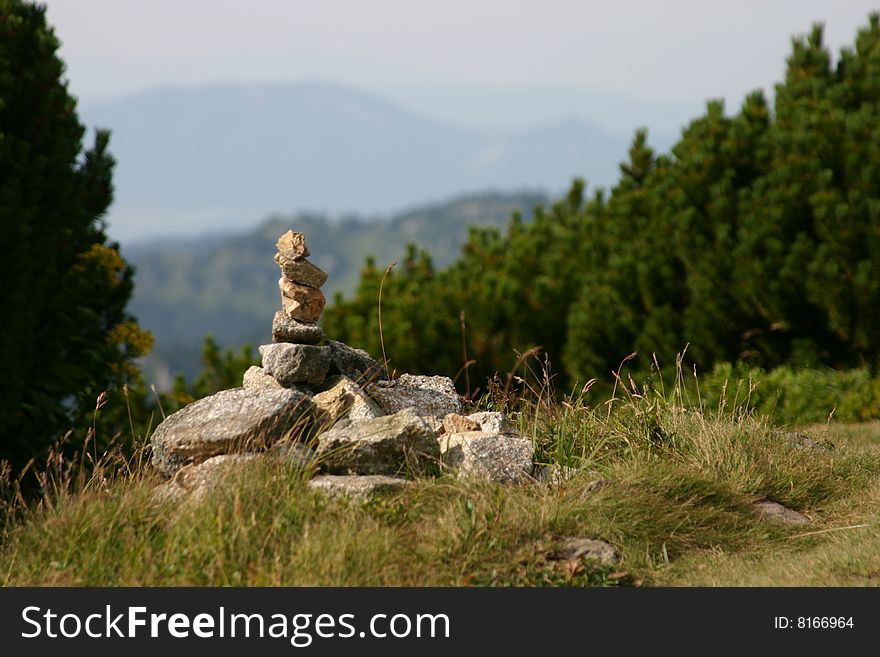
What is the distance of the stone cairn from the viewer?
714 centimetres

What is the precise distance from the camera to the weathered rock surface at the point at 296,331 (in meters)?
8.19

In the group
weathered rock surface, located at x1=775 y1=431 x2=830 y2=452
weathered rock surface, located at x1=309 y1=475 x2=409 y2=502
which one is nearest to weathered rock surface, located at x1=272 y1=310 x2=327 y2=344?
weathered rock surface, located at x1=309 y1=475 x2=409 y2=502

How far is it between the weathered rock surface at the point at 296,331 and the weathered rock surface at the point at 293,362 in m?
0.11

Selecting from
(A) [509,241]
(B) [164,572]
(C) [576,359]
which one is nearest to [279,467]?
(B) [164,572]

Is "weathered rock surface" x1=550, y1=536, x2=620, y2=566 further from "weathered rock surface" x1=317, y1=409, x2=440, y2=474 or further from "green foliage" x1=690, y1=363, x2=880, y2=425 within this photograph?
"green foliage" x1=690, y1=363, x2=880, y2=425

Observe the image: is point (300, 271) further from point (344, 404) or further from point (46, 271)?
point (46, 271)

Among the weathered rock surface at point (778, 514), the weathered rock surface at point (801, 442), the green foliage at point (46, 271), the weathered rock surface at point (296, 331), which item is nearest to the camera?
the weathered rock surface at point (778, 514)

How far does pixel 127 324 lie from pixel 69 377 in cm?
167

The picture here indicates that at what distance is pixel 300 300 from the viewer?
325 inches

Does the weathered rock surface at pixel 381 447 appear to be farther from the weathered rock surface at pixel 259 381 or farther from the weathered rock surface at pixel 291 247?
the weathered rock surface at pixel 291 247

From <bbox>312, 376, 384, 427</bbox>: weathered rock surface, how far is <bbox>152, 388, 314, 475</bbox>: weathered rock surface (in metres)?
0.23

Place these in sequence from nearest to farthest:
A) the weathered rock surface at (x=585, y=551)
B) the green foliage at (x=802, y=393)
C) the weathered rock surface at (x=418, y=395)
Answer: the weathered rock surface at (x=585, y=551) < the weathered rock surface at (x=418, y=395) < the green foliage at (x=802, y=393)

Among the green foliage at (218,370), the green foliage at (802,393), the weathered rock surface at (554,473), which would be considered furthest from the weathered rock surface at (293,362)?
the green foliage at (218,370)

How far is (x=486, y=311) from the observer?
18.2 m
